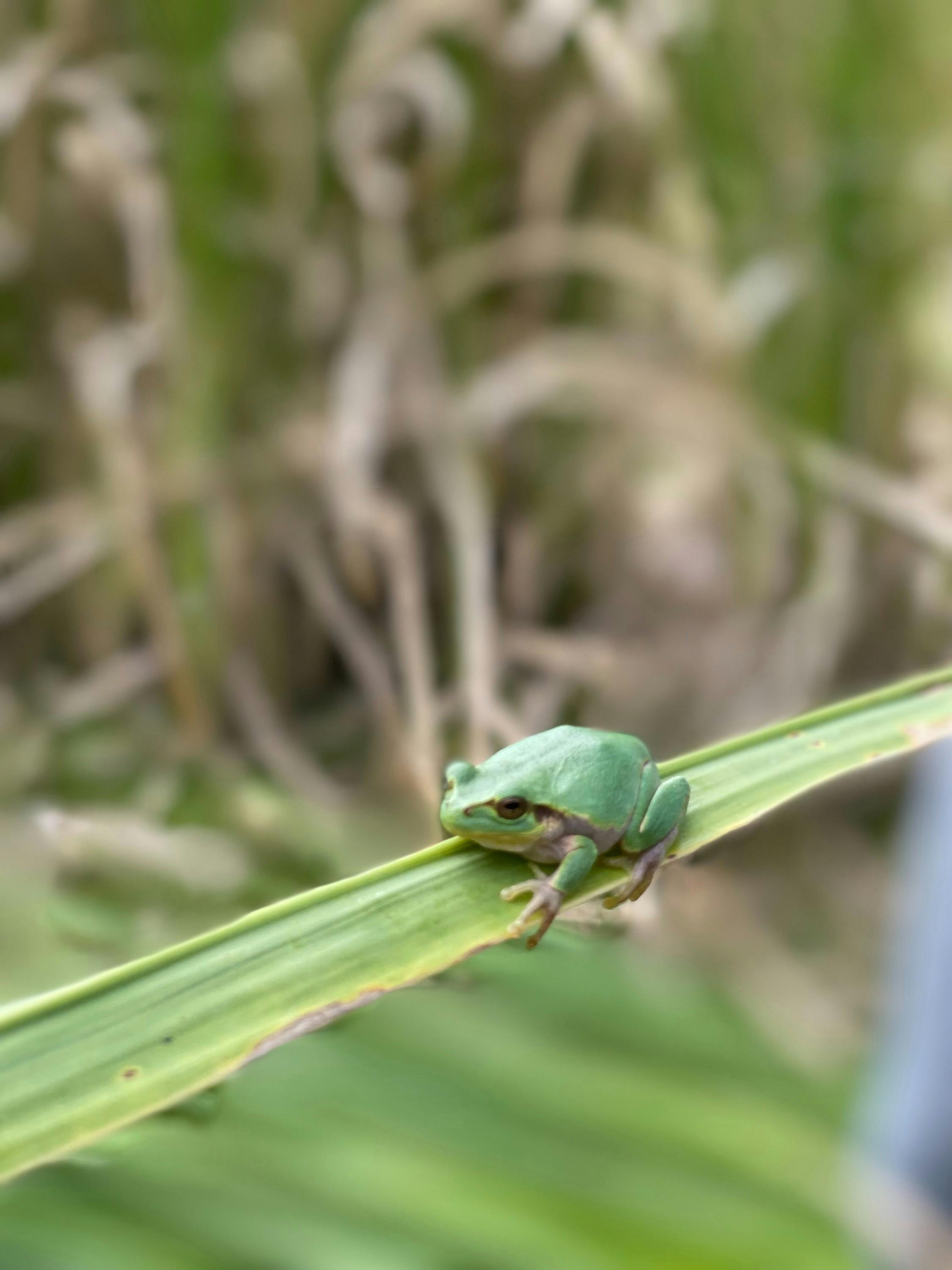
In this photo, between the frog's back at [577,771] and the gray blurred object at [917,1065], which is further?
the gray blurred object at [917,1065]

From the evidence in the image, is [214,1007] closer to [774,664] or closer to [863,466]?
[774,664]

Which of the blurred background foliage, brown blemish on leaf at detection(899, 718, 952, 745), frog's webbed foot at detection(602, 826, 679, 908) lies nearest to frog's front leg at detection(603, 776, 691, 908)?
frog's webbed foot at detection(602, 826, 679, 908)

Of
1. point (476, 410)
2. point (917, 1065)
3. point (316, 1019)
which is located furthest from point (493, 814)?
point (476, 410)

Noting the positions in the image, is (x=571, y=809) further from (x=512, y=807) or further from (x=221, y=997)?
(x=221, y=997)

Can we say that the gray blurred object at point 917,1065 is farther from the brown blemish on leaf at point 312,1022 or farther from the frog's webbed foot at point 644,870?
the brown blemish on leaf at point 312,1022

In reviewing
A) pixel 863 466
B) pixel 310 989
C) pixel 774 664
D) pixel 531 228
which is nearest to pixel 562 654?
pixel 774 664

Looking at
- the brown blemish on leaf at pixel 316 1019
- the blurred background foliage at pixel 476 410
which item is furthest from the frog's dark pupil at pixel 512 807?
the blurred background foliage at pixel 476 410

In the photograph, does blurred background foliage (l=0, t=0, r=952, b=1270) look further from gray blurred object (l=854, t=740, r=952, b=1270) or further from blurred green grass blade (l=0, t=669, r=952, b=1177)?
blurred green grass blade (l=0, t=669, r=952, b=1177)
